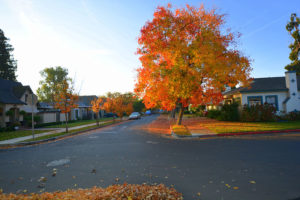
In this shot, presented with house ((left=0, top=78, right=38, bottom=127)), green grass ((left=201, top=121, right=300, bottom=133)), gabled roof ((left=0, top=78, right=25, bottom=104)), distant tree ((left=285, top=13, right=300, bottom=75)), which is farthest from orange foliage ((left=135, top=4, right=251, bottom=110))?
distant tree ((left=285, top=13, right=300, bottom=75))

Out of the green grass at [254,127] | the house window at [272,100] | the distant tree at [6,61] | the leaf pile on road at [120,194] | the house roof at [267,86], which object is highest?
the distant tree at [6,61]

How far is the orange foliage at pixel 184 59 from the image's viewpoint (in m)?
13.4

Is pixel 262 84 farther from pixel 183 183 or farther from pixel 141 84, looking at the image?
pixel 183 183

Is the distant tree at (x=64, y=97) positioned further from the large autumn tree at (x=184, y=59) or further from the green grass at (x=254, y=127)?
the green grass at (x=254, y=127)

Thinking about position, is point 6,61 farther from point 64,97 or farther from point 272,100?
point 272,100

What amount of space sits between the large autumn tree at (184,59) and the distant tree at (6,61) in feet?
132

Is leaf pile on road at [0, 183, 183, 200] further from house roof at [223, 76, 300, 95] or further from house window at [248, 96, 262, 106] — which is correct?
house window at [248, 96, 262, 106]

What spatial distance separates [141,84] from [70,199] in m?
11.9

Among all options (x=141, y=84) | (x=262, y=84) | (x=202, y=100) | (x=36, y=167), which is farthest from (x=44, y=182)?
(x=262, y=84)

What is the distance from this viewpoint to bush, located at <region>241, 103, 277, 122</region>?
18234 mm

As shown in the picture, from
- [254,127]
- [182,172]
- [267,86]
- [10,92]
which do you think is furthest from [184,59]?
[10,92]

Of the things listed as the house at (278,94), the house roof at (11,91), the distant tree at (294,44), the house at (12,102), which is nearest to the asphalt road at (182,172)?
the house at (12,102)

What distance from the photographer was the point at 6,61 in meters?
39.7

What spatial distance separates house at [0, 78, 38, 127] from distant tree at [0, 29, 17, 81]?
18.8 metres
